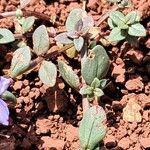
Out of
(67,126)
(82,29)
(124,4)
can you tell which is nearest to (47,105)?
(67,126)

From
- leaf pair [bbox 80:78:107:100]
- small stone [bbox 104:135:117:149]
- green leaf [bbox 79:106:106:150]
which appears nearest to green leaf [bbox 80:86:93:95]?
leaf pair [bbox 80:78:107:100]

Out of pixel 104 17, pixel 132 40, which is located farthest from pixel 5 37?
pixel 132 40

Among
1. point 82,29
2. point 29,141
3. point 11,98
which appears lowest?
point 29,141

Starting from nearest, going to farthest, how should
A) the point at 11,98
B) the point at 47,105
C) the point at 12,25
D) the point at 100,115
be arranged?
the point at 100,115
the point at 11,98
the point at 47,105
the point at 12,25

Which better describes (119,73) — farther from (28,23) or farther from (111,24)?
(28,23)

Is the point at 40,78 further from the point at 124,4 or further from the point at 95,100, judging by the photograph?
the point at 124,4
